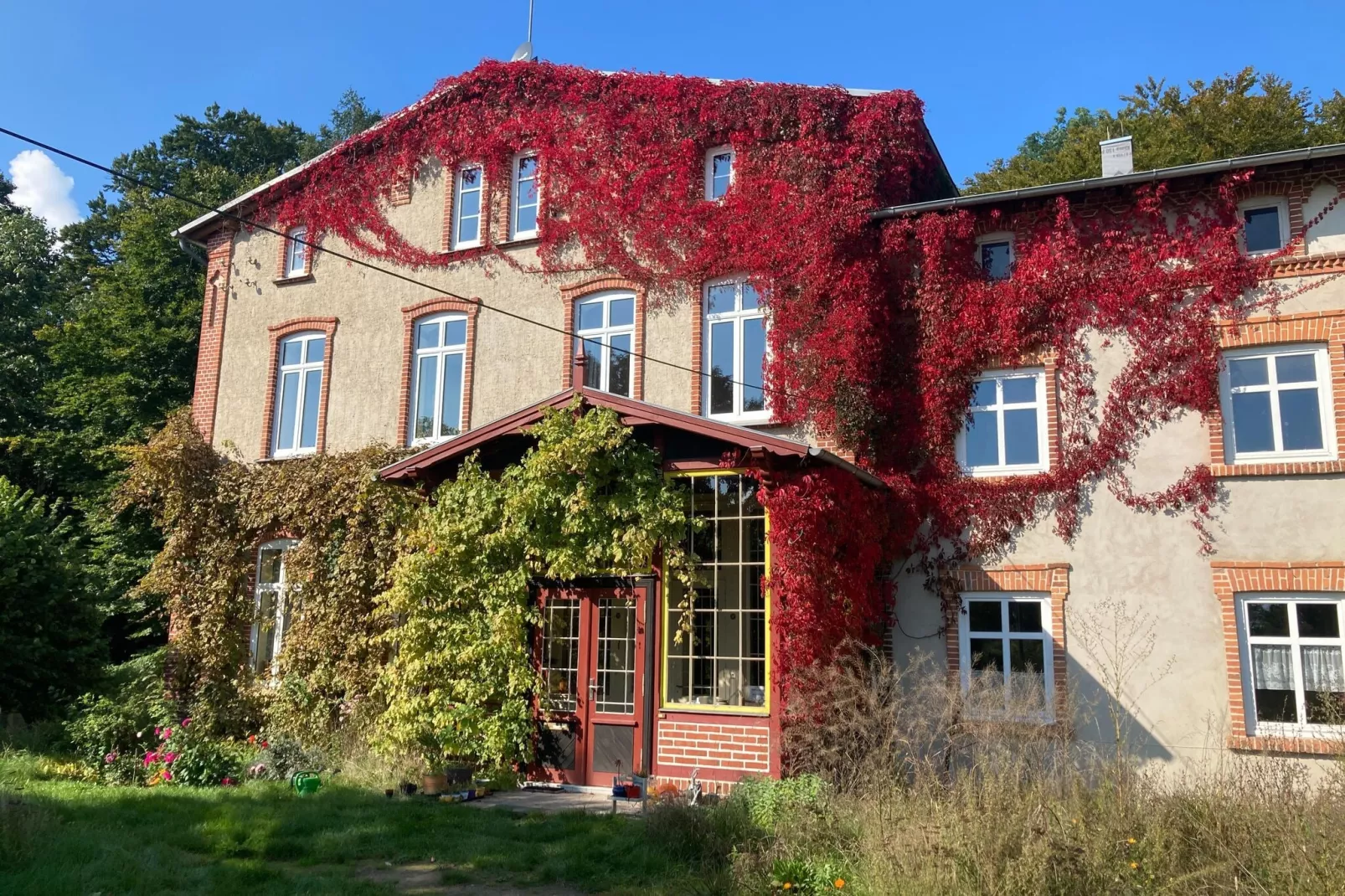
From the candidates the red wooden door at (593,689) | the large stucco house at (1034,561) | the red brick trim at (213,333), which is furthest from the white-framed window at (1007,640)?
the red brick trim at (213,333)

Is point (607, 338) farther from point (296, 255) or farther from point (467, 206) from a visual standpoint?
point (296, 255)

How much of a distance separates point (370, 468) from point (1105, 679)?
1008cm

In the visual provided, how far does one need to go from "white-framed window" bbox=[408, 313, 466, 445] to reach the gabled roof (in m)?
6.70

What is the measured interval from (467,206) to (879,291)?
715cm

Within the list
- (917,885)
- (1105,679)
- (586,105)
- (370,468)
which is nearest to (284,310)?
(370,468)

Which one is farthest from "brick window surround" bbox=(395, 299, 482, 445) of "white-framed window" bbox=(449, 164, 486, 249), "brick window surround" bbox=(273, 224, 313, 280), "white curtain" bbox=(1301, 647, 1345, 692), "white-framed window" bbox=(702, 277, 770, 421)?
"white curtain" bbox=(1301, 647, 1345, 692)

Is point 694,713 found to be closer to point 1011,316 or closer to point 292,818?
point 292,818

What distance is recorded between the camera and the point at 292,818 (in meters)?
9.38

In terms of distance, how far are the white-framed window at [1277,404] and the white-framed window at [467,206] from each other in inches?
428

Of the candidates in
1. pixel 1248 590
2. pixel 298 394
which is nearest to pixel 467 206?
pixel 298 394

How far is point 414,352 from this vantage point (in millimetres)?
16453

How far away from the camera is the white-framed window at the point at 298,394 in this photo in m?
17.2

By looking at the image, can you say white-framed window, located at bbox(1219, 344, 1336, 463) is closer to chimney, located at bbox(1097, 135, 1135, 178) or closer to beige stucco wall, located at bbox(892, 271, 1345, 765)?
beige stucco wall, located at bbox(892, 271, 1345, 765)

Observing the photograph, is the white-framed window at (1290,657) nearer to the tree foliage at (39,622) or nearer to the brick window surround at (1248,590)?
the brick window surround at (1248,590)
